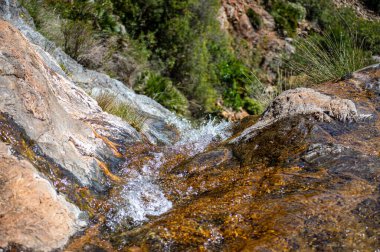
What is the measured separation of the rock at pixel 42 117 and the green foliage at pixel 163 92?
178 inches

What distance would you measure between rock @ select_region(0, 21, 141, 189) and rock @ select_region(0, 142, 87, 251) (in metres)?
0.33

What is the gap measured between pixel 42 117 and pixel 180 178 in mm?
977

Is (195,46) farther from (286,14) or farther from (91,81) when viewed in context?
(286,14)

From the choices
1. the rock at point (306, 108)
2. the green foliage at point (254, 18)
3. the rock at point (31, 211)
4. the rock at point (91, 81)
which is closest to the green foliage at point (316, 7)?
the green foliage at point (254, 18)

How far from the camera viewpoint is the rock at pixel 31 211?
1.98m

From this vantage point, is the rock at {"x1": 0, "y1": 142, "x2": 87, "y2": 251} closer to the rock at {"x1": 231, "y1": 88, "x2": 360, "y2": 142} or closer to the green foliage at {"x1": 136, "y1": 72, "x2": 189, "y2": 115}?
the rock at {"x1": 231, "y1": 88, "x2": 360, "y2": 142}

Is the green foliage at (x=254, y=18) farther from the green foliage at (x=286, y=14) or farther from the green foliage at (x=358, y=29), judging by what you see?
the green foliage at (x=358, y=29)

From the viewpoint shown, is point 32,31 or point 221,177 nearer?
point 221,177

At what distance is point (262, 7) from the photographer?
1393 centimetres

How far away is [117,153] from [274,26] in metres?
11.4

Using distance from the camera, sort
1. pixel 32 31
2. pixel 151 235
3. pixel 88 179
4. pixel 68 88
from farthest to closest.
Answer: pixel 32 31 < pixel 68 88 < pixel 88 179 < pixel 151 235

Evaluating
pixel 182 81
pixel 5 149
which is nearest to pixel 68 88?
pixel 5 149

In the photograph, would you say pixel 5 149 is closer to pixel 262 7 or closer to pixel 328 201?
pixel 328 201

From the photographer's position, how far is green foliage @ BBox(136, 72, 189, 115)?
25.9 feet
